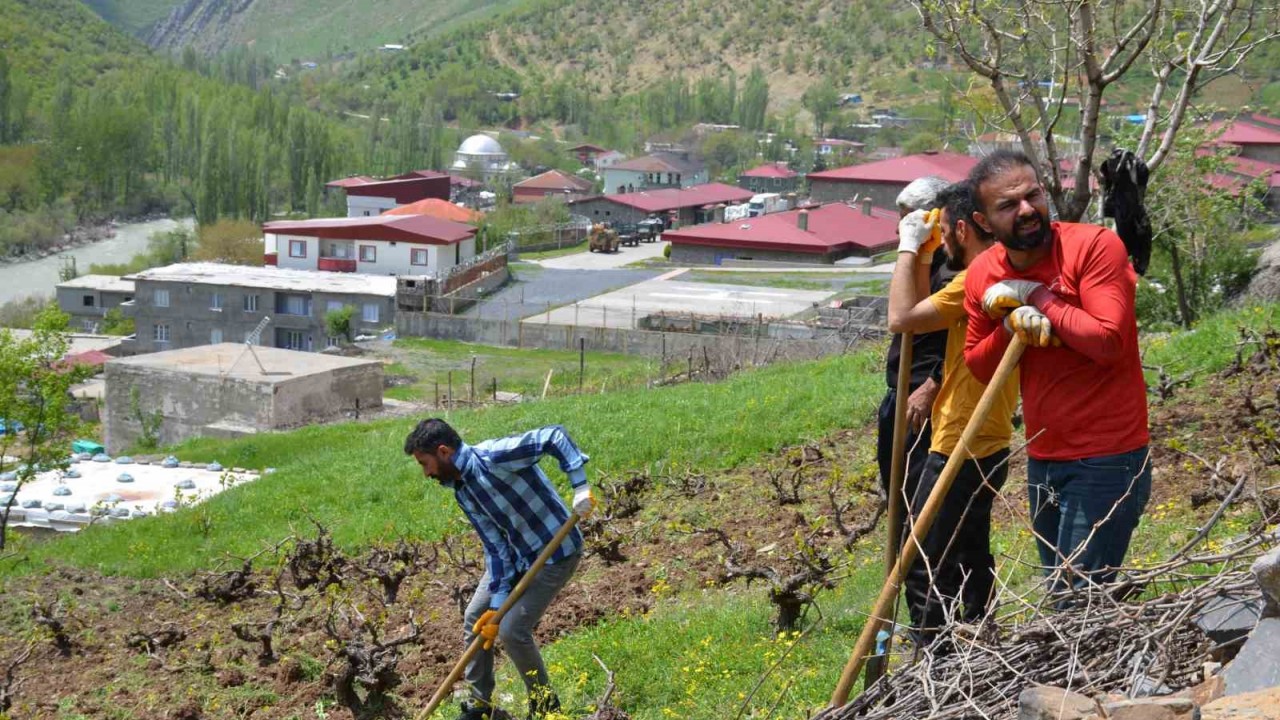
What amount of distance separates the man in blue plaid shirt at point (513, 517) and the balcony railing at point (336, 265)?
55.5 m

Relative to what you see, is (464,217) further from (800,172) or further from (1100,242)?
(1100,242)

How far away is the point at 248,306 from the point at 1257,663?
52.7m

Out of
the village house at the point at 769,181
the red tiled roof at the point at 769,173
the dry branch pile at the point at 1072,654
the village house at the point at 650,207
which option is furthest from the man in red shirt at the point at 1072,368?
the red tiled roof at the point at 769,173

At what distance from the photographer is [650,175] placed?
103938 mm

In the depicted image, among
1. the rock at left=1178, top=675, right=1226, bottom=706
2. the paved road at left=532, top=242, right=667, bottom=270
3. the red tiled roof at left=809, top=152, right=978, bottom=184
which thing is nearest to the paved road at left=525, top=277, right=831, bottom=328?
the paved road at left=532, top=242, right=667, bottom=270

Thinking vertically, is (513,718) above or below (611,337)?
above

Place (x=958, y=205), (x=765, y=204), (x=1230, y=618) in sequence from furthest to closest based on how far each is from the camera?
(x=765, y=204), (x=958, y=205), (x=1230, y=618)

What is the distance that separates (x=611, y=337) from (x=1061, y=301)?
121 ft

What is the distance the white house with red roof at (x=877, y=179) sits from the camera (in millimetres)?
67688

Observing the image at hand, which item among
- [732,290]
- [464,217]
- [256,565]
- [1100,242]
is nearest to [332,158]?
[464,217]

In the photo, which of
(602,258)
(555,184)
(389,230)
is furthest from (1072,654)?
(555,184)

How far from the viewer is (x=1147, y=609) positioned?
3973 millimetres

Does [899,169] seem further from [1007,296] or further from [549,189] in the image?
[1007,296]

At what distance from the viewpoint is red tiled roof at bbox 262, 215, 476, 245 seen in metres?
59.1
